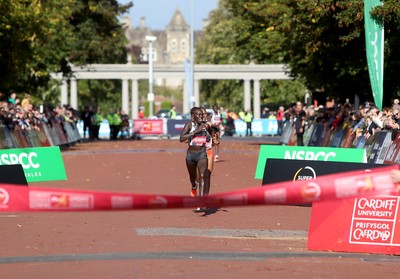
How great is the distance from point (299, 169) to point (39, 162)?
8.43 m

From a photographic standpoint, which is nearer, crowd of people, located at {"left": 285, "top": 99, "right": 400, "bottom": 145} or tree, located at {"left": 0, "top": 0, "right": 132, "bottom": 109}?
crowd of people, located at {"left": 285, "top": 99, "right": 400, "bottom": 145}

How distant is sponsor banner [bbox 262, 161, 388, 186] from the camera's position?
19391mm

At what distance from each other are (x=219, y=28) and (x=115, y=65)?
43.2 ft

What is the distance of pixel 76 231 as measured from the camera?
16547 millimetres

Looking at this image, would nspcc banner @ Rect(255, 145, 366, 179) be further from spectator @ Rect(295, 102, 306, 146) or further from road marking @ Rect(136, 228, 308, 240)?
spectator @ Rect(295, 102, 306, 146)

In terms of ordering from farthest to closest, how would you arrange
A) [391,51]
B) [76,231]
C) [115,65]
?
[115,65], [391,51], [76,231]

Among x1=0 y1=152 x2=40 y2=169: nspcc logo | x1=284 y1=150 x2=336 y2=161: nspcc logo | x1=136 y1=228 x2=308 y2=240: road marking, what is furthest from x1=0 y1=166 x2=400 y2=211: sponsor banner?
x1=0 y1=152 x2=40 y2=169: nspcc logo

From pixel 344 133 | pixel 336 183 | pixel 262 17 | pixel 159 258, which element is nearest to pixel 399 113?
pixel 344 133

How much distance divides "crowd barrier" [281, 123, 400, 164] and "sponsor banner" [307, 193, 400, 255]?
9948 millimetres

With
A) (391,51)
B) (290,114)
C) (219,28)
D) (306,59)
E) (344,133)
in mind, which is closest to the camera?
(344,133)

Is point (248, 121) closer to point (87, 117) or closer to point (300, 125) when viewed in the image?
point (87, 117)

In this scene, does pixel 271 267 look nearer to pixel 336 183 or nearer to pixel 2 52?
pixel 336 183

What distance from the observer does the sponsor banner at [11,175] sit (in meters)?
19.4

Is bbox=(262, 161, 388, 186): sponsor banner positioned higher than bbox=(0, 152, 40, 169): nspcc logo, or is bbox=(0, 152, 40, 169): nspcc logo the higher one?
bbox=(262, 161, 388, 186): sponsor banner
